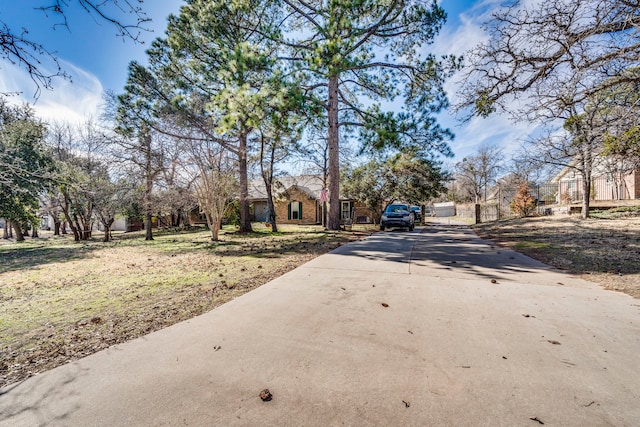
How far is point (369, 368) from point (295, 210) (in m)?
26.2

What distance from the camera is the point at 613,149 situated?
6.39m

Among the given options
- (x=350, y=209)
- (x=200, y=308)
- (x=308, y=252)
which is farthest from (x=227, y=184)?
(x=350, y=209)

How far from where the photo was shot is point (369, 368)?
2299mm

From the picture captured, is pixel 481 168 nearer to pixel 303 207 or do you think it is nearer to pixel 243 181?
pixel 303 207

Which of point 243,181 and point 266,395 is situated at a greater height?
point 243,181

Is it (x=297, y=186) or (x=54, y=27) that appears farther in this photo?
(x=297, y=186)

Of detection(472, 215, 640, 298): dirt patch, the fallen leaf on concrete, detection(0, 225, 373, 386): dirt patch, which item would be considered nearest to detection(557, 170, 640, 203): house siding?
detection(472, 215, 640, 298): dirt patch

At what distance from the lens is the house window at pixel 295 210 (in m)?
28.1

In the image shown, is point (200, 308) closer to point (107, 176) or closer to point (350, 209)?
point (107, 176)

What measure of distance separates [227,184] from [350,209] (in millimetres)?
15973

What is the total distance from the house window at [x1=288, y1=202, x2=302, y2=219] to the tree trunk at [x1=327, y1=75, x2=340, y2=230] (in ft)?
41.2

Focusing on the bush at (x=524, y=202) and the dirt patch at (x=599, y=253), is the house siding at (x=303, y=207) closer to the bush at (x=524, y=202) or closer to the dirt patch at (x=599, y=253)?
the bush at (x=524, y=202)

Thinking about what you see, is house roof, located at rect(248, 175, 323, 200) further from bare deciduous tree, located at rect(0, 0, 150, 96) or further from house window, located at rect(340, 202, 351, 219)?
bare deciduous tree, located at rect(0, 0, 150, 96)

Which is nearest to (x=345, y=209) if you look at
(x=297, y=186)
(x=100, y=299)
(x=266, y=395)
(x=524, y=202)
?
(x=297, y=186)
